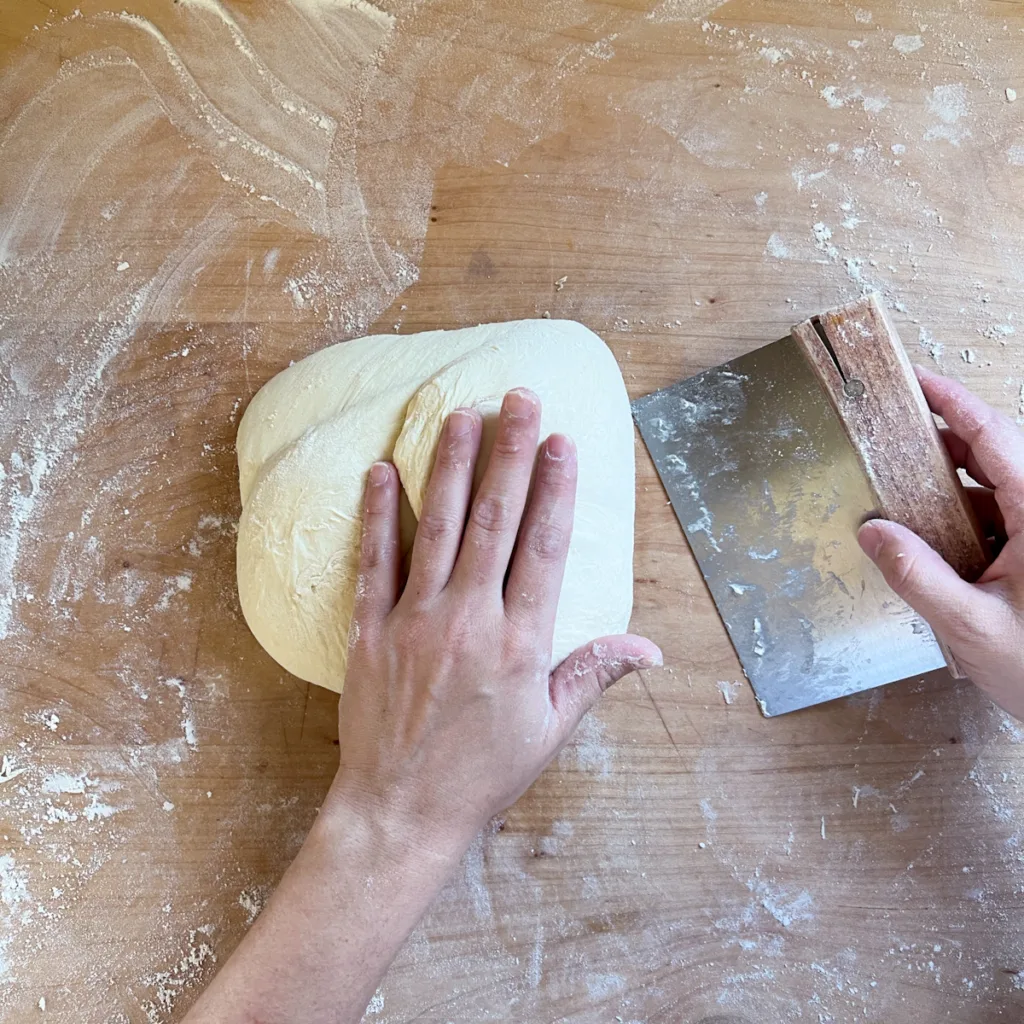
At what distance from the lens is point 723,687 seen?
1147mm

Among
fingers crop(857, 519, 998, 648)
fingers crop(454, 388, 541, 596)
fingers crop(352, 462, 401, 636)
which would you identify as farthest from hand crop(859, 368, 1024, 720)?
fingers crop(352, 462, 401, 636)

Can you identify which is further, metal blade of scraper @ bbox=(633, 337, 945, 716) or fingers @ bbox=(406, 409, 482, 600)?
metal blade of scraper @ bbox=(633, 337, 945, 716)

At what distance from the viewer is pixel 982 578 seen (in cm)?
93

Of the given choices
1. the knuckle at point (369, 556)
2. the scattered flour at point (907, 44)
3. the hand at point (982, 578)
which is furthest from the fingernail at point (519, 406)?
the scattered flour at point (907, 44)

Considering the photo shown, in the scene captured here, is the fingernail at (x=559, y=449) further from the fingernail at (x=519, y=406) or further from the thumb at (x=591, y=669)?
the thumb at (x=591, y=669)

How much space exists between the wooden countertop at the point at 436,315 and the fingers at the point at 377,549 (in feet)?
1.02

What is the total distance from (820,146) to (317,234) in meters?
0.84

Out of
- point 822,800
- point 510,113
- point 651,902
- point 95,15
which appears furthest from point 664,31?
point 651,902

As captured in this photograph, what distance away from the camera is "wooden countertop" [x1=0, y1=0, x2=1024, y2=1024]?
1.13m

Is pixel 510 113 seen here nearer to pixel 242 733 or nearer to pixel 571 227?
pixel 571 227

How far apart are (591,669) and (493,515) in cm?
24

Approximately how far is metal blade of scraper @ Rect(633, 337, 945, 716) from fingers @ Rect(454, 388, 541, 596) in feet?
1.15

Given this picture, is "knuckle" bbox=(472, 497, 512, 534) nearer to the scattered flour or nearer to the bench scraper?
the bench scraper

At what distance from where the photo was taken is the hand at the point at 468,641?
89 centimetres
